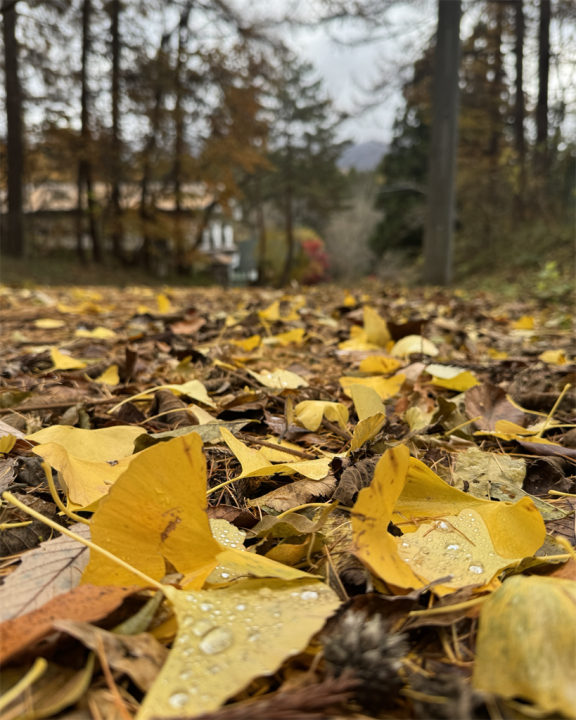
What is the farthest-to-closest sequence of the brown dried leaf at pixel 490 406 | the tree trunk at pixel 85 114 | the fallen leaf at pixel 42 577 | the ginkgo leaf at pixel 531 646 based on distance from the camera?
the tree trunk at pixel 85 114, the brown dried leaf at pixel 490 406, the fallen leaf at pixel 42 577, the ginkgo leaf at pixel 531 646

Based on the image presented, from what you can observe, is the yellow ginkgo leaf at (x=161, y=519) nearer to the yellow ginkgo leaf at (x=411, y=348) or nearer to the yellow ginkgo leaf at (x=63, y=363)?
the yellow ginkgo leaf at (x=63, y=363)

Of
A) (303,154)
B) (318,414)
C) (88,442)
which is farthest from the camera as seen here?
(303,154)

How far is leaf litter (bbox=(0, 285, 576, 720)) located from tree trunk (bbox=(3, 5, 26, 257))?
9.06m

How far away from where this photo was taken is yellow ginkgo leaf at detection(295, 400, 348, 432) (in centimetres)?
80

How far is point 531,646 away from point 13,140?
1018cm

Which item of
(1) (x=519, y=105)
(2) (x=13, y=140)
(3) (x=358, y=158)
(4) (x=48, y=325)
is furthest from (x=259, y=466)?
(3) (x=358, y=158)

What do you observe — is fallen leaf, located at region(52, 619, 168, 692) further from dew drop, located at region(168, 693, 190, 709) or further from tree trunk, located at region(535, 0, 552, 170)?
tree trunk, located at region(535, 0, 552, 170)

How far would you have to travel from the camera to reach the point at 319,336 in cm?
178

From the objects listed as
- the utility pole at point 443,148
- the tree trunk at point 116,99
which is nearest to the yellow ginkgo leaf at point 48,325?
the utility pole at point 443,148

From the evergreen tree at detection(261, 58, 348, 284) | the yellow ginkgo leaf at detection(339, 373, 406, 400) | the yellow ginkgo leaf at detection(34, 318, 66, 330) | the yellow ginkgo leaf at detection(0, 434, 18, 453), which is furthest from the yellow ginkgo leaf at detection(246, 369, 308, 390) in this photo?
the evergreen tree at detection(261, 58, 348, 284)

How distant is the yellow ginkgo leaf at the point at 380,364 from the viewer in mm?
1165

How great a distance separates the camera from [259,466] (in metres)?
0.59

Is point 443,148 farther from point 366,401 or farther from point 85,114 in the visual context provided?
point 85,114

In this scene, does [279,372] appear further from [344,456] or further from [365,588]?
[365,588]
